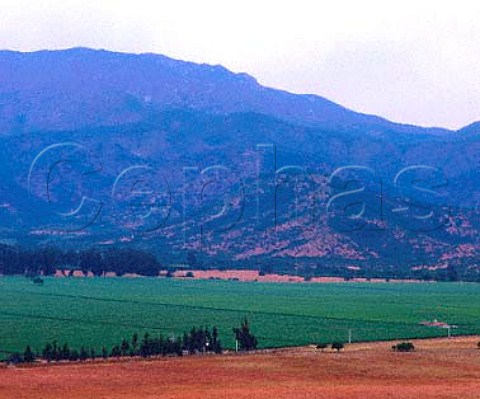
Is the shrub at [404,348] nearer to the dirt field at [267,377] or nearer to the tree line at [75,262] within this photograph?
the dirt field at [267,377]

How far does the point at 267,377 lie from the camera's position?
161 feet

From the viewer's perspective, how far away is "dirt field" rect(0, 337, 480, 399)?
44.0m

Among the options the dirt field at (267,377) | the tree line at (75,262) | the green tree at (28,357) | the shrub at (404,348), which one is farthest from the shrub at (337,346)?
the tree line at (75,262)

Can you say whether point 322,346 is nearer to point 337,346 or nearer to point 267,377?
point 337,346

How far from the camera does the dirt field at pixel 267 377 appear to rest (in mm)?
44000

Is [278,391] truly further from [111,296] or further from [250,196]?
[250,196]

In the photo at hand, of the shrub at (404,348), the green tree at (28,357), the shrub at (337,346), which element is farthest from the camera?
the shrub at (337,346)

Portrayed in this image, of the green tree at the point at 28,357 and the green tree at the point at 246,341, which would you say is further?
the green tree at the point at 246,341

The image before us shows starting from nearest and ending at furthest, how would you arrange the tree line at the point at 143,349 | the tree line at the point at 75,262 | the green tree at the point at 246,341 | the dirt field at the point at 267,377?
the dirt field at the point at 267,377
the tree line at the point at 143,349
the green tree at the point at 246,341
the tree line at the point at 75,262

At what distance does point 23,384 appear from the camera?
150 ft

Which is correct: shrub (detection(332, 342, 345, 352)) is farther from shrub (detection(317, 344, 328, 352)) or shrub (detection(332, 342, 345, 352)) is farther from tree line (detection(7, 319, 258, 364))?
tree line (detection(7, 319, 258, 364))

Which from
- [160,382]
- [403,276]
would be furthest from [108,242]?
[160,382]

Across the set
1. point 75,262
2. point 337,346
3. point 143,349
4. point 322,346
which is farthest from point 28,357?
point 75,262

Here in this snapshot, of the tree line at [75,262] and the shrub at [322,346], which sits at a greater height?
the tree line at [75,262]
